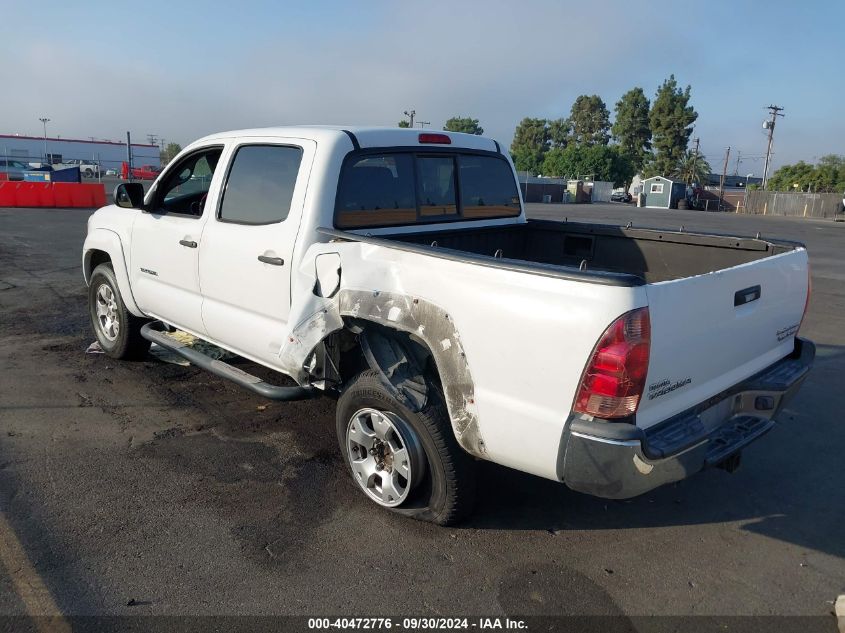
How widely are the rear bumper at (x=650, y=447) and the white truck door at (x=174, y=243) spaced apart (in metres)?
2.98

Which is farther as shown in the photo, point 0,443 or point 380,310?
point 0,443

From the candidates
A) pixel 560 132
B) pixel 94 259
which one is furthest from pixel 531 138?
pixel 94 259

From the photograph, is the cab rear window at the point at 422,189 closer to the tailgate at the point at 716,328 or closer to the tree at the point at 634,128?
the tailgate at the point at 716,328

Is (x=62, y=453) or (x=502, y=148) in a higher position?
(x=502, y=148)

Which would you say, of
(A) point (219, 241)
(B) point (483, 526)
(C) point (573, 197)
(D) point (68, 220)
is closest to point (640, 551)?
(B) point (483, 526)

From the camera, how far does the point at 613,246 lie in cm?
477

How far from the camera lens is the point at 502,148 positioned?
5.21 metres

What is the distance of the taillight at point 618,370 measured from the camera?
8.23ft

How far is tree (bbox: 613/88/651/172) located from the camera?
90.2 meters

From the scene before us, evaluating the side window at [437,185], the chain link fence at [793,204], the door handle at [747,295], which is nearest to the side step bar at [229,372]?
the side window at [437,185]

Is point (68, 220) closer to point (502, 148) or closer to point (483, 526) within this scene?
point (502, 148)

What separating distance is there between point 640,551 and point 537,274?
165 cm

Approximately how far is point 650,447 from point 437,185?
2.50 metres

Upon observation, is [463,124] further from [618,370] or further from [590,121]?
[618,370]
